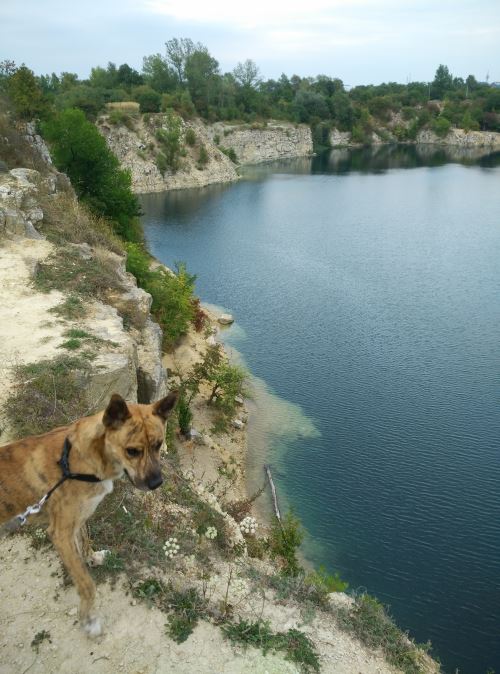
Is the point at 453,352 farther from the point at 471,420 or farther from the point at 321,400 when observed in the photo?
the point at 321,400

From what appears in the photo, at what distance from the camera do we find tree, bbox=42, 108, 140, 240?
38.5 meters

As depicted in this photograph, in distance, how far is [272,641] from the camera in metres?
7.82

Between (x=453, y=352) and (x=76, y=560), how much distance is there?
98.2 ft

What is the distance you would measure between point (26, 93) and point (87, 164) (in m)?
8.47

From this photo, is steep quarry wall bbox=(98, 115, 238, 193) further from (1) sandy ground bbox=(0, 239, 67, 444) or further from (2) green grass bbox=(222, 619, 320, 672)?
(2) green grass bbox=(222, 619, 320, 672)

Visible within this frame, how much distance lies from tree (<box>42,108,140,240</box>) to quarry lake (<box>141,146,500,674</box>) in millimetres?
10036

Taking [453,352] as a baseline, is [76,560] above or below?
above

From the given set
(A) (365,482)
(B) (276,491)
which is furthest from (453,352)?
(B) (276,491)

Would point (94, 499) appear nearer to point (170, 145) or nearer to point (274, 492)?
point (274, 492)

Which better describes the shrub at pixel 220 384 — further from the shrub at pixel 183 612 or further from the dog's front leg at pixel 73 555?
the dog's front leg at pixel 73 555

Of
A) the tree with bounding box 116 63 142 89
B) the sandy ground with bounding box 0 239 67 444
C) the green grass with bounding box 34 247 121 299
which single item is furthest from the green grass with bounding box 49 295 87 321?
the tree with bounding box 116 63 142 89

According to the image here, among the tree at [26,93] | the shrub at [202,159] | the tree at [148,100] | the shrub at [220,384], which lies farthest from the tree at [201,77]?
the shrub at [220,384]

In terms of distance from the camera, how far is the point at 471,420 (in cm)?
2617

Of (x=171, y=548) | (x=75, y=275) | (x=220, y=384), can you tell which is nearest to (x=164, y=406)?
(x=171, y=548)
